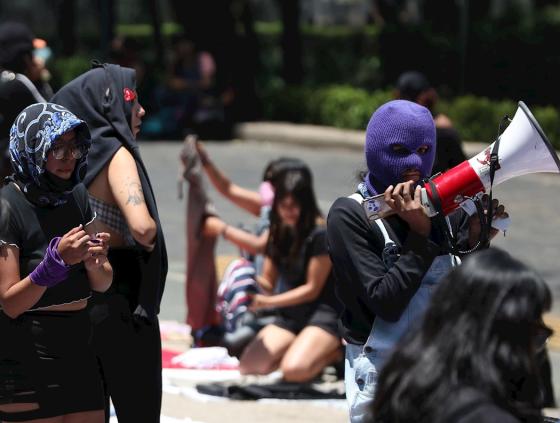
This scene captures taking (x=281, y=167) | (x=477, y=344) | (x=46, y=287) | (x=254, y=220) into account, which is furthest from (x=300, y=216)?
(x=254, y=220)

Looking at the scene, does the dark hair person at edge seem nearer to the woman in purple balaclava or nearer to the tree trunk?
the woman in purple balaclava

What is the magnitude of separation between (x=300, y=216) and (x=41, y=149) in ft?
10.5

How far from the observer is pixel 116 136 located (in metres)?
4.84

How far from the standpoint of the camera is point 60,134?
14.1 ft

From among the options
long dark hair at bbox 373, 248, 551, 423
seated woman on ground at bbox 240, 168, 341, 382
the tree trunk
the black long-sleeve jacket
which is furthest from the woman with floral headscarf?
the tree trunk

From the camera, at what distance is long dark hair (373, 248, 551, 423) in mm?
2672

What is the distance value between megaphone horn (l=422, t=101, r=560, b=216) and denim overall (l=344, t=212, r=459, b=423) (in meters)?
0.18

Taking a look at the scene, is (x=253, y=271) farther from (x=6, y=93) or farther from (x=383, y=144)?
(x=383, y=144)

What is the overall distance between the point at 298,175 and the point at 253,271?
78 cm

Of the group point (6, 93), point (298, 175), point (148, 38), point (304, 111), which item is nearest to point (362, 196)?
point (6, 93)

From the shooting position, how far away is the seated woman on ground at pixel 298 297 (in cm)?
726

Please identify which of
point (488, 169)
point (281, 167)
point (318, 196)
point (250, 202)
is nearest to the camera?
point (488, 169)

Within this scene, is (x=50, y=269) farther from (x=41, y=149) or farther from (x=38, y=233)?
(x=41, y=149)

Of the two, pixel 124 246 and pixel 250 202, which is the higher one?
pixel 124 246
